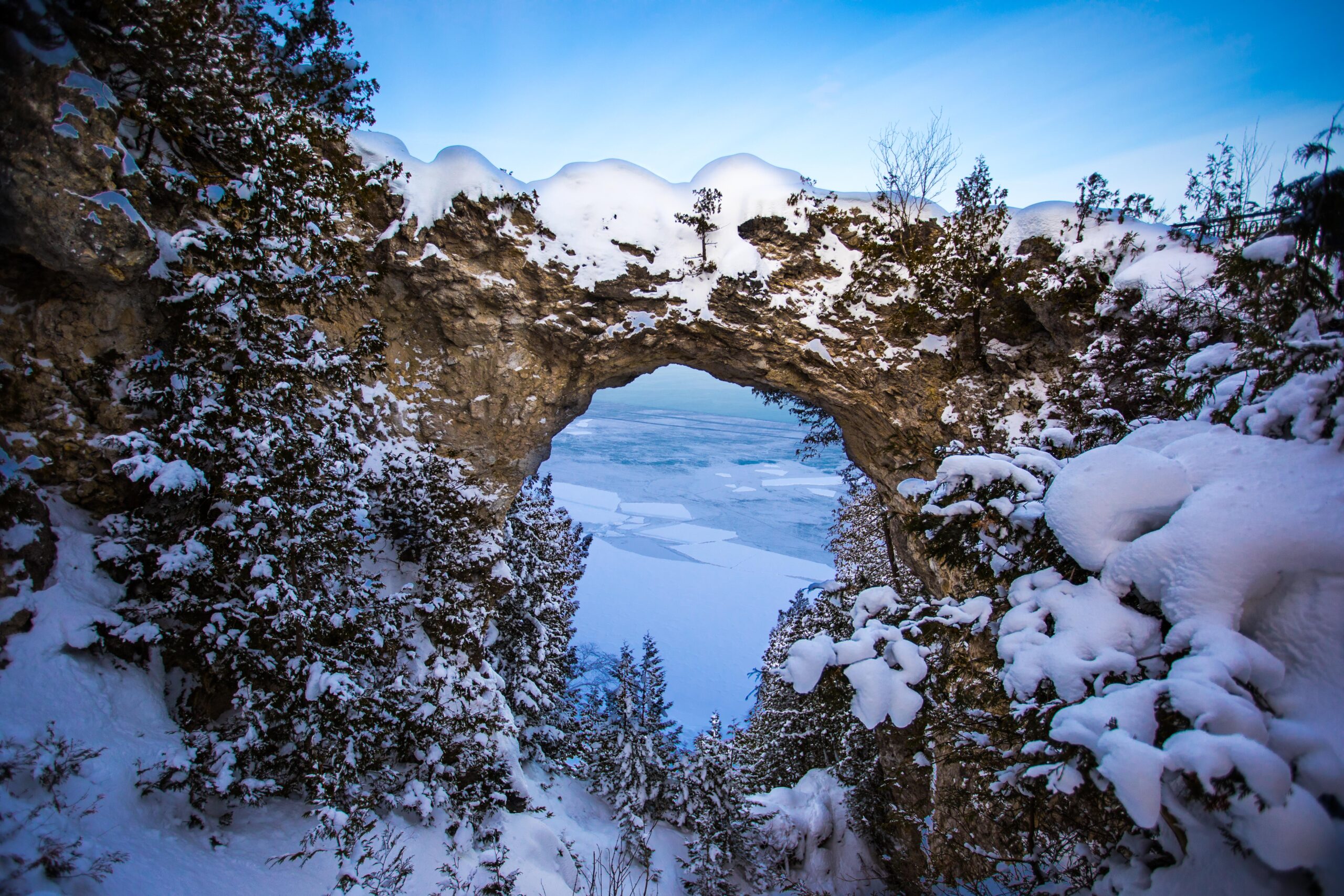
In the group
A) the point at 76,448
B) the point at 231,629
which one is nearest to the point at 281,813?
the point at 231,629

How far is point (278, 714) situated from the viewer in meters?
4.72

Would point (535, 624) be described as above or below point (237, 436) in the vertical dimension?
below

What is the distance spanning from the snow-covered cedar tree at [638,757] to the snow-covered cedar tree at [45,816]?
7.76 metres

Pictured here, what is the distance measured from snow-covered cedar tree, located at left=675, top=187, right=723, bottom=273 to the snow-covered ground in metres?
6.89

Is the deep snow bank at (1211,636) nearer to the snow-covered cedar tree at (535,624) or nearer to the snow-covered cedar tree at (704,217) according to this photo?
the snow-covered cedar tree at (704,217)

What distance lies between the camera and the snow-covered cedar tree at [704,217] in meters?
8.79

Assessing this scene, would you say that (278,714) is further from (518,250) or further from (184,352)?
(518,250)

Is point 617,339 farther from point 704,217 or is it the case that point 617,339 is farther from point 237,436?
point 237,436

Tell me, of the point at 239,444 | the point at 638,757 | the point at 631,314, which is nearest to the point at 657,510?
the point at 638,757

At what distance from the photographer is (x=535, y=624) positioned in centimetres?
1109

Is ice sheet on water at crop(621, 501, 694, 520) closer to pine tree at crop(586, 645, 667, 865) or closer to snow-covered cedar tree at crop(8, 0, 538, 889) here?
pine tree at crop(586, 645, 667, 865)

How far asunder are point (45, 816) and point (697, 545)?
30.2 meters

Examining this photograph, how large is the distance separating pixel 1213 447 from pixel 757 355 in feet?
24.1

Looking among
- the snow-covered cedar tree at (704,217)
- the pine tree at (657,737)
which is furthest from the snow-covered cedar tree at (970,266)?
the pine tree at (657,737)
